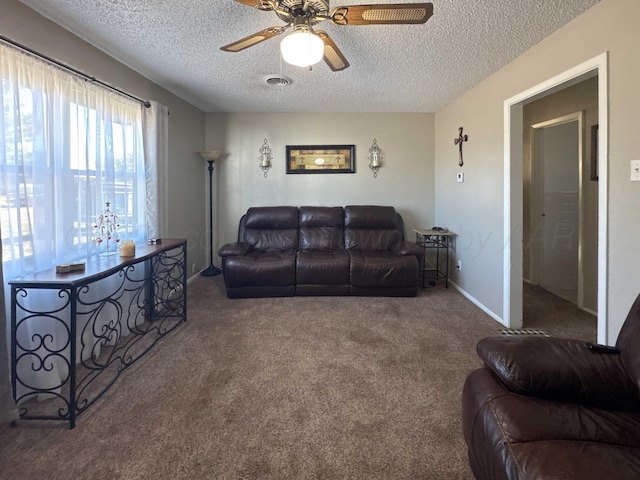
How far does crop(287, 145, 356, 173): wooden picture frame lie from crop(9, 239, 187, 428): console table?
231cm

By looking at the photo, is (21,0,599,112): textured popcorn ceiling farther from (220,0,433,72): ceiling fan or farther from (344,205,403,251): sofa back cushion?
(344,205,403,251): sofa back cushion

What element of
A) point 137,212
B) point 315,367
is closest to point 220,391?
point 315,367

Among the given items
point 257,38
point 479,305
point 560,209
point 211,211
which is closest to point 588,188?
point 560,209

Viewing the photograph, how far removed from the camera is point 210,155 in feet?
13.6

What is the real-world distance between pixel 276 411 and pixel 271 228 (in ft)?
9.33

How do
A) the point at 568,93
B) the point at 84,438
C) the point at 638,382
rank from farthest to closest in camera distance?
the point at 568,93 < the point at 84,438 < the point at 638,382

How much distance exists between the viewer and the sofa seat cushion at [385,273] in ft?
11.4

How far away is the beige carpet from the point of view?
4.35 feet

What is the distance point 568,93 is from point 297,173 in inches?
133

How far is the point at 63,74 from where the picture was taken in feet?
6.55

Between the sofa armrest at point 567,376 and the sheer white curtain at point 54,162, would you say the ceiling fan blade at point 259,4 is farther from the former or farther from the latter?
the sofa armrest at point 567,376

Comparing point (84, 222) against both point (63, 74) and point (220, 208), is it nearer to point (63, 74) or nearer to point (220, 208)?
point (63, 74)

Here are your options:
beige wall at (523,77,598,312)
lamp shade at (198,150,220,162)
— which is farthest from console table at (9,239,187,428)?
beige wall at (523,77,598,312)

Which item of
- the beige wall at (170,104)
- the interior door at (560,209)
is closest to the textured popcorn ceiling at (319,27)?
the beige wall at (170,104)
